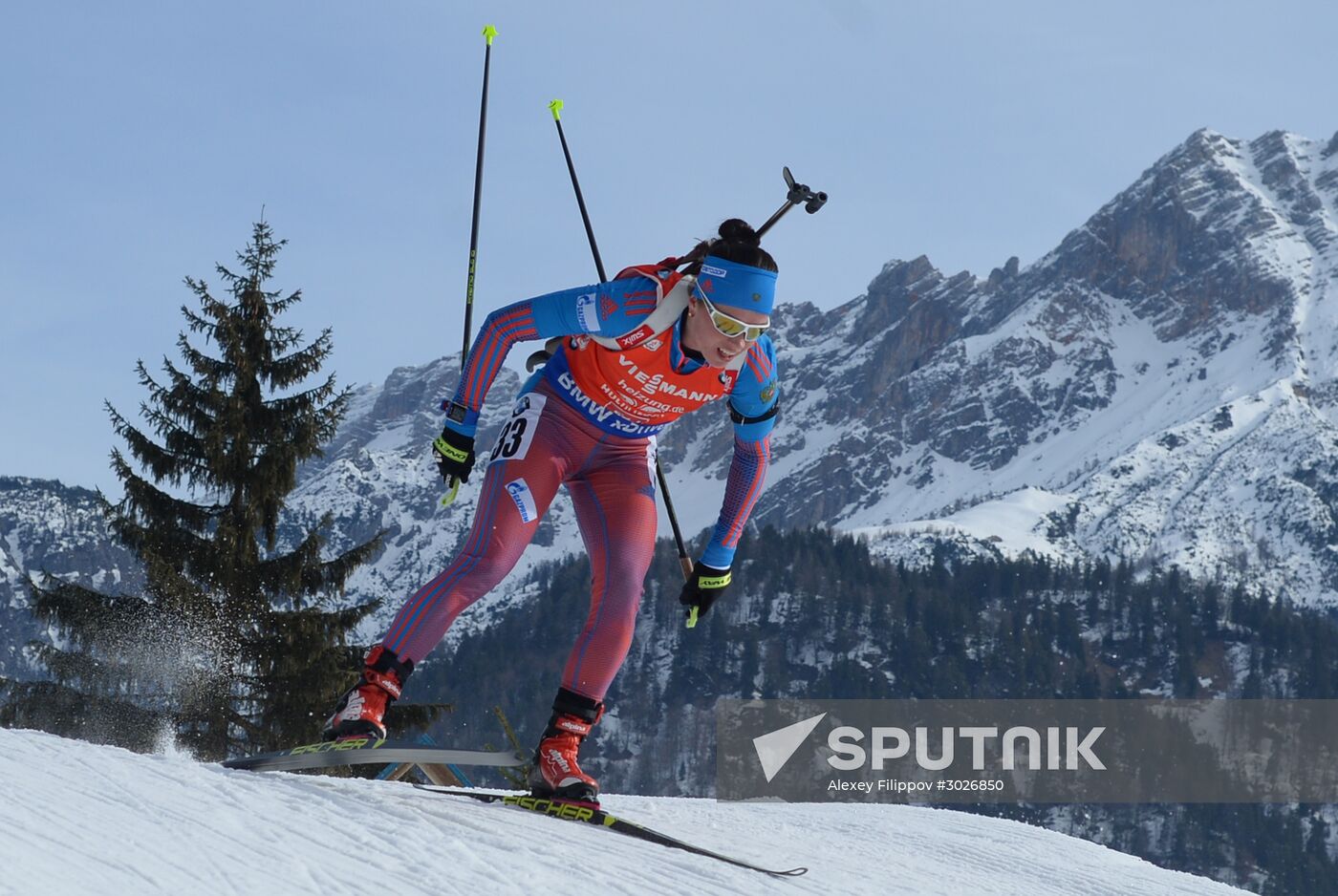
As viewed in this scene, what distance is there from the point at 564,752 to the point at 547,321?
1.51m

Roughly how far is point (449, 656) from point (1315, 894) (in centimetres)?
8693

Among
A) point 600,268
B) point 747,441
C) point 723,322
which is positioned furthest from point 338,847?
point 600,268

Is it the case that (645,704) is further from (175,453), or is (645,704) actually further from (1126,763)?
(175,453)

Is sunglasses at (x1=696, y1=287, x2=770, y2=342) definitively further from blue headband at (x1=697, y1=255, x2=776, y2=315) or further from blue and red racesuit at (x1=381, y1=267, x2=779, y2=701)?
blue and red racesuit at (x1=381, y1=267, x2=779, y2=701)

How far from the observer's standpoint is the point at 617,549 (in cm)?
519

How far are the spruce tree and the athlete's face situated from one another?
9972 millimetres

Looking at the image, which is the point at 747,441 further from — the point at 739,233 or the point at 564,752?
the point at 564,752

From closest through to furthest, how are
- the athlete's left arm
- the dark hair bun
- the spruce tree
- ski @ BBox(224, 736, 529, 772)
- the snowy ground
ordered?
the snowy ground, ski @ BBox(224, 736, 529, 772), the dark hair bun, the athlete's left arm, the spruce tree

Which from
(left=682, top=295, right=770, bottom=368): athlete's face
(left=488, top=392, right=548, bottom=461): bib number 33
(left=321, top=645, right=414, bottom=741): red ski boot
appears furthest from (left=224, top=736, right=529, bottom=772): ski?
(left=682, top=295, right=770, bottom=368): athlete's face

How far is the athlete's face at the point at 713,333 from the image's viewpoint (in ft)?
16.5

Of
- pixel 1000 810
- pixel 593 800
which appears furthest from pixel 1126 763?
pixel 593 800

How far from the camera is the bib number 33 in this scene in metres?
5.25

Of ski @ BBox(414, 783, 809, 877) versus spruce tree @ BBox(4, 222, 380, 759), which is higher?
spruce tree @ BBox(4, 222, 380, 759)

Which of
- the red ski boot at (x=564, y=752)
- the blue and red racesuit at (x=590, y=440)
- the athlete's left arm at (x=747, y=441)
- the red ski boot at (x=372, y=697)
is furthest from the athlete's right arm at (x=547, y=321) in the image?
the red ski boot at (x=564, y=752)
